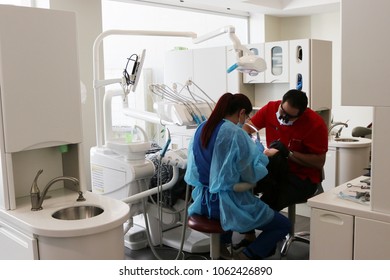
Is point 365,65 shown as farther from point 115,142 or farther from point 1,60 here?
point 115,142

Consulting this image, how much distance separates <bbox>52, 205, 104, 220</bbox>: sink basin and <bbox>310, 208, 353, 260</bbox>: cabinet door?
3.47 feet

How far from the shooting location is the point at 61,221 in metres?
1.89

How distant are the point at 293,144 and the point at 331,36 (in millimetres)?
3882

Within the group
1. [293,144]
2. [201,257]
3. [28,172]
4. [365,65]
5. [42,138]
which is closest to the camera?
[365,65]

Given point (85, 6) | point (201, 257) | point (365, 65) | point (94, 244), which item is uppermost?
point (85, 6)

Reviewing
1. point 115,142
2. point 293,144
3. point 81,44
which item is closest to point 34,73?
point 115,142

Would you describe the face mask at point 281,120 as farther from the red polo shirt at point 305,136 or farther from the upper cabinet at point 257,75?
the upper cabinet at point 257,75

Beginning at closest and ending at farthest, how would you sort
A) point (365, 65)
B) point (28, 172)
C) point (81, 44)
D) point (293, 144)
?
point (365, 65) < point (28, 172) < point (293, 144) < point (81, 44)

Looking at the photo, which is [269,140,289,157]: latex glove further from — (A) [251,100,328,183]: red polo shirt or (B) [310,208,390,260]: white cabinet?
(B) [310,208,390,260]: white cabinet

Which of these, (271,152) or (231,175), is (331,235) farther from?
(271,152)

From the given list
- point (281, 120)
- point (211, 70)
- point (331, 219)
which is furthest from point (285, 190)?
point (211, 70)

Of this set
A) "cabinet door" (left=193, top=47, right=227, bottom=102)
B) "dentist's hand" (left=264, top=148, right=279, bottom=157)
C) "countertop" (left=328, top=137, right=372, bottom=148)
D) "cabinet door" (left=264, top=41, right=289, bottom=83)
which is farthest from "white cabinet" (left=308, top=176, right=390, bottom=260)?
"cabinet door" (left=193, top=47, right=227, bottom=102)

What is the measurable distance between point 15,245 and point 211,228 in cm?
102

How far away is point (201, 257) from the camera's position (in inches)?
125
